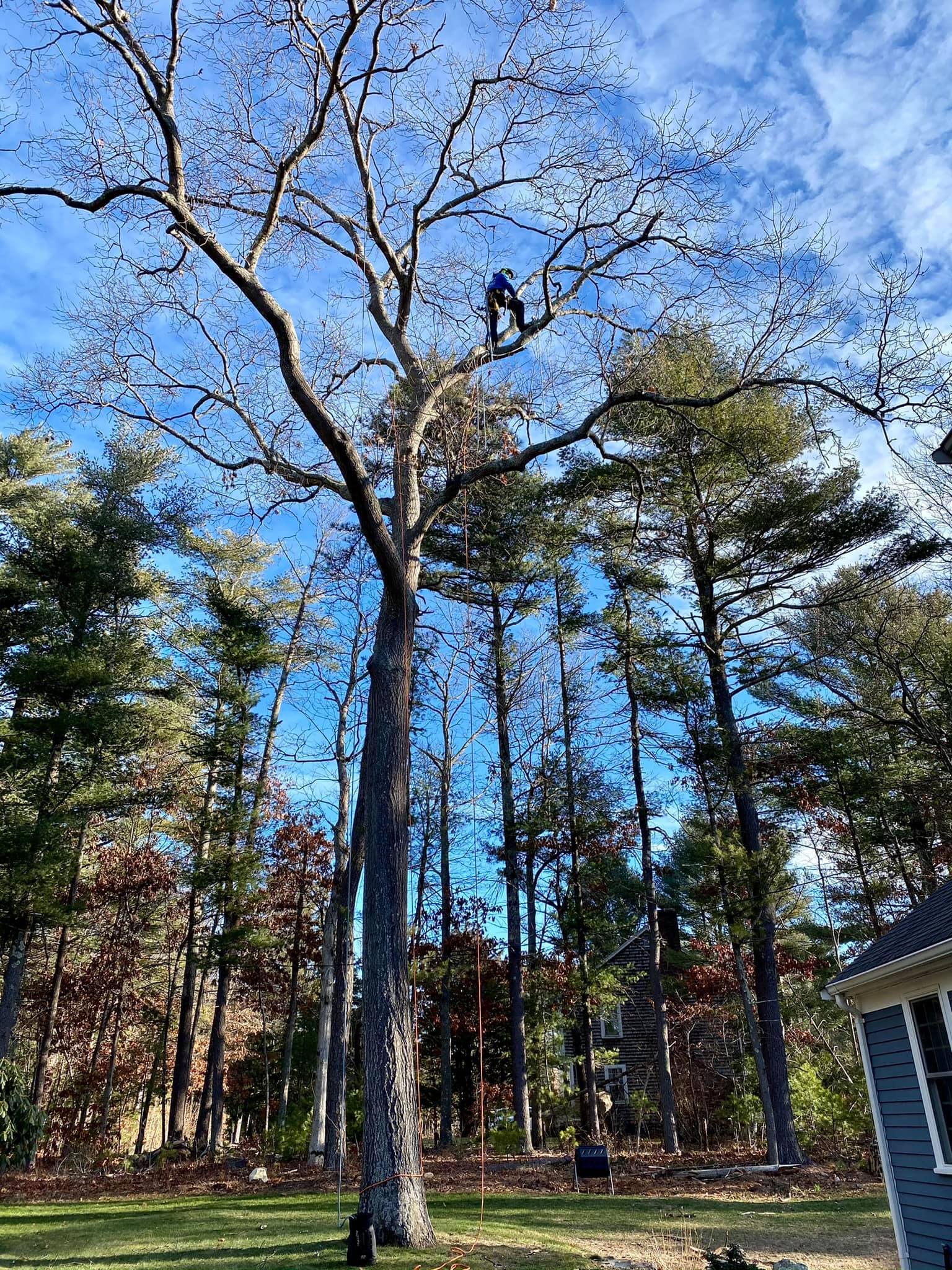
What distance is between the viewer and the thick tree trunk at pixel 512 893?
49.1ft

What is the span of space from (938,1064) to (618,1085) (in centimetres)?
1751

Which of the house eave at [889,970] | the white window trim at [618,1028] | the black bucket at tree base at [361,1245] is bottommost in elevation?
the black bucket at tree base at [361,1245]

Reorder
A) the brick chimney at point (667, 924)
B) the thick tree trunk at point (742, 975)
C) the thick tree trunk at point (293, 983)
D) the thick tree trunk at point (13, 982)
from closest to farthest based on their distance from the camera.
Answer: the thick tree trunk at point (742, 975) < the thick tree trunk at point (13, 982) < the brick chimney at point (667, 924) < the thick tree trunk at point (293, 983)

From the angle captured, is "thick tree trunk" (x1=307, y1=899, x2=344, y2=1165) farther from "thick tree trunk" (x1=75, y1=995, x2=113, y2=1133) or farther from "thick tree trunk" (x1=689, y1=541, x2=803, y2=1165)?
"thick tree trunk" (x1=75, y1=995, x2=113, y2=1133)

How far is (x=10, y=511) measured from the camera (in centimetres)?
1709

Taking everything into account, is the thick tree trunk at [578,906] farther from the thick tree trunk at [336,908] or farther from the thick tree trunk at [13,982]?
the thick tree trunk at [13,982]

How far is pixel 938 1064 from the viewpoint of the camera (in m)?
6.50

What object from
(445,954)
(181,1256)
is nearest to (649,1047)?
(445,954)

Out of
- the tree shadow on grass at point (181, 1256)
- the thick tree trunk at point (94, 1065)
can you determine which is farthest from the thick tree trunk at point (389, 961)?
the thick tree trunk at point (94, 1065)

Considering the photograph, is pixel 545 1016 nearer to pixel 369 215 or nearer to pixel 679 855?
pixel 679 855

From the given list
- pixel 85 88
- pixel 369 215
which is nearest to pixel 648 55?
pixel 369 215

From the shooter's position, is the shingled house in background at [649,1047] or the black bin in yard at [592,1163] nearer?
the black bin in yard at [592,1163]

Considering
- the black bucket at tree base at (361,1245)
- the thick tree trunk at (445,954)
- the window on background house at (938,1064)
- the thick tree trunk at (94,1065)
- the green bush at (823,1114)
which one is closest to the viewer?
the black bucket at tree base at (361,1245)

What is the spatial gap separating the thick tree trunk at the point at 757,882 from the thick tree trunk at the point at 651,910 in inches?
79.3
